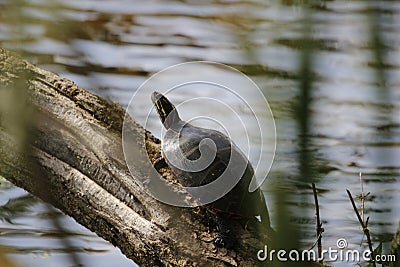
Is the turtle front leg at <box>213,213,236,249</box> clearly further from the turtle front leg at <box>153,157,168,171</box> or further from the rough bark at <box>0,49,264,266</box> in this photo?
the turtle front leg at <box>153,157,168,171</box>

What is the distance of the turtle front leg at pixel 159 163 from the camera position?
45.6 inches

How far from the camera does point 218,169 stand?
102cm

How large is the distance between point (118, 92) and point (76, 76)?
0.15m

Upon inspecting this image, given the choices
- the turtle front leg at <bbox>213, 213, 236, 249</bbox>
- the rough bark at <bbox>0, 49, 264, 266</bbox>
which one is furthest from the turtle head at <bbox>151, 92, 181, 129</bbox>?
the turtle front leg at <bbox>213, 213, 236, 249</bbox>

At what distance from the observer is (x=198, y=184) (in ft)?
3.43

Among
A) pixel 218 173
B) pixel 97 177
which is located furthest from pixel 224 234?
pixel 97 177

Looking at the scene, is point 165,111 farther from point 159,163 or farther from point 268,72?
point 268,72

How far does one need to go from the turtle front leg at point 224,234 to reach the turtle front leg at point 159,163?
154 millimetres

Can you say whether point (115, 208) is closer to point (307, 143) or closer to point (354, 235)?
point (354, 235)

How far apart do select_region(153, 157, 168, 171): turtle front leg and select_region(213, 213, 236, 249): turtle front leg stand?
15 centimetres

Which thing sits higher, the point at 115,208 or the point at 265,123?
the point at 265,123

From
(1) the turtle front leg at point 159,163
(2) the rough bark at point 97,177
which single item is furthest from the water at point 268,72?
(1) the turtle front leg at point 159,163

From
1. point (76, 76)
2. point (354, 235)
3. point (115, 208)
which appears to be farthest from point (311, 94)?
point (76, 76)

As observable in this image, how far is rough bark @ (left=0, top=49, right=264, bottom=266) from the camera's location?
106cm
